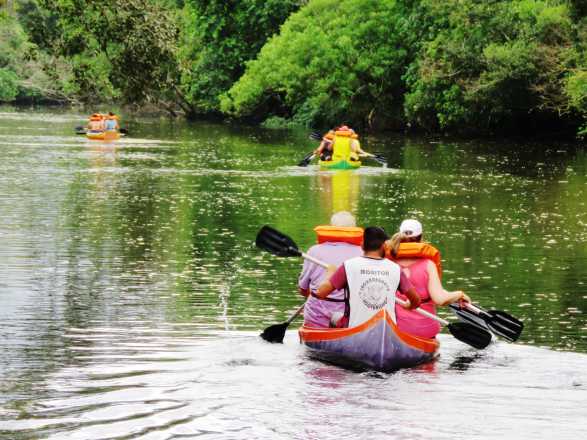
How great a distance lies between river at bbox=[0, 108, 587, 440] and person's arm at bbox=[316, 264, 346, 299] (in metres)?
0.72

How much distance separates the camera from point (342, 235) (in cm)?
1326

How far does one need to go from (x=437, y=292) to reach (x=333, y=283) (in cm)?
116

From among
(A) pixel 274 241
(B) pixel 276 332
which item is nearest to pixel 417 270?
(B) pixel 276 332

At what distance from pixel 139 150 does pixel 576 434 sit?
41.8 metres

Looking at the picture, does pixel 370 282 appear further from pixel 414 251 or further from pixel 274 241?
pixel 274 241

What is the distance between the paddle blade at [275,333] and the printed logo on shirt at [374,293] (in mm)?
1673

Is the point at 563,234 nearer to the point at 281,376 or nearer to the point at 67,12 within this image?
the point at 67,12

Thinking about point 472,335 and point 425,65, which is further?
point 425,65

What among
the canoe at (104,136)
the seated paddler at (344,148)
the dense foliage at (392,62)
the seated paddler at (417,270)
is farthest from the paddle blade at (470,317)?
the canoe at (104,136)

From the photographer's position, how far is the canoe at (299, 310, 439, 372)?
1215 centimetres

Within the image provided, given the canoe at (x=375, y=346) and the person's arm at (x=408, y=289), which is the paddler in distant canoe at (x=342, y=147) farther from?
the person's arm at (x=408, y=289)

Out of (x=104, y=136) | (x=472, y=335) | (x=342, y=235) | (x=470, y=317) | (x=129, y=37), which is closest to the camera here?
(x=342, y=235)

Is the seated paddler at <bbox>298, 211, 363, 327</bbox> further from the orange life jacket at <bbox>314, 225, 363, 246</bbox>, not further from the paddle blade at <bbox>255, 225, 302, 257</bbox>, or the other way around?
the paddle blade at <bbox>255, 225, 302, 257</bbox>

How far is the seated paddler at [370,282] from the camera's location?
12.3 metres
